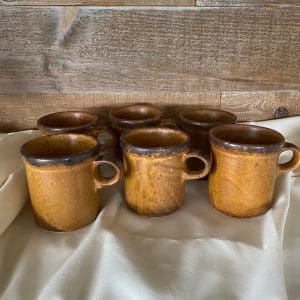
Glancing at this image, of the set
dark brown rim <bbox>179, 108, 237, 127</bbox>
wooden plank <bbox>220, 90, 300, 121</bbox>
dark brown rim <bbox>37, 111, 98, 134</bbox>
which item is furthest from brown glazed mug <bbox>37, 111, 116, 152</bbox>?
wooden plank <bbox>220, 90, 300, 121</bbox>

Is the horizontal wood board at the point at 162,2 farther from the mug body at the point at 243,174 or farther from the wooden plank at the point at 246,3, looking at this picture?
the mug body at the point at 243,174

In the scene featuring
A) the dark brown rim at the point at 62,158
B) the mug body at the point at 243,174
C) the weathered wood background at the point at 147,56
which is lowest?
the mug body at the point at 243,174

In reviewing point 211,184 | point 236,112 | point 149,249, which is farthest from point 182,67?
point 149,249

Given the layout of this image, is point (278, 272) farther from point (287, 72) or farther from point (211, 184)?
point (287, 72)

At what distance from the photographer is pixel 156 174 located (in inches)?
18.8

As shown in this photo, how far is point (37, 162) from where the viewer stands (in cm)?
44

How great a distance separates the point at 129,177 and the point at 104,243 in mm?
99

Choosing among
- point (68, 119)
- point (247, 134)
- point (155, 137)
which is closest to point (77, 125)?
point (68, 119)

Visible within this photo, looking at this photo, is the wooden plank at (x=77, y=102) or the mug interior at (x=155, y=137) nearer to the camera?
the mug interior at (x=155, y=137)

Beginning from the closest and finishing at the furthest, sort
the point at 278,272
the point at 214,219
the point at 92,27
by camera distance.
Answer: the point at 278,272 < the point at 214,219 < the point at 92,27

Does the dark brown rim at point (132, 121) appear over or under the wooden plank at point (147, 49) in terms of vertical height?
under

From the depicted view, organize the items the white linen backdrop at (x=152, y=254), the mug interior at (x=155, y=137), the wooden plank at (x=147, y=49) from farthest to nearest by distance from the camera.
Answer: the wooden plank at (x=147, y=49)
the mug interior at (x=155, y=137)
the white linen backdrop at (x=152, y=254)

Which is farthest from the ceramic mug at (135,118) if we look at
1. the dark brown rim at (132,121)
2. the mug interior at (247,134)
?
the mug interior at (247,134)

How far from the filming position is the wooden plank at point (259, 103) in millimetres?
680
